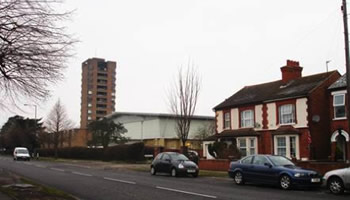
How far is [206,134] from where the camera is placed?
64.9 metres

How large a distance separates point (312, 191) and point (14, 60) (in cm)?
1210

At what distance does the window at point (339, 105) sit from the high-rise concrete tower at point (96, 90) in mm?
115265

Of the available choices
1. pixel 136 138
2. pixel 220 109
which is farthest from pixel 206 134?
pixel 220 109

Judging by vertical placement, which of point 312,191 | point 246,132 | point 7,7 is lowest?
point 312,191

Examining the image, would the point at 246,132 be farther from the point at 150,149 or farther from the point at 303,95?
the point at 150,149

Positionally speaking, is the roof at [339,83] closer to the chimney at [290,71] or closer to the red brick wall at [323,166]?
the chimney at [290,71]

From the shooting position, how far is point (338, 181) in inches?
645

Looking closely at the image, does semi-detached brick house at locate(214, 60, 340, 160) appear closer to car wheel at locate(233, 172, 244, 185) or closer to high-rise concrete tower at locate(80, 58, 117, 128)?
car wheel at locate(233, 172, 244, 185)

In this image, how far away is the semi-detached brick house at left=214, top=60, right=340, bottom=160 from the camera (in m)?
33.1

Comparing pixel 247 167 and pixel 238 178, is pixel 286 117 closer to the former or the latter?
pixel 238 178

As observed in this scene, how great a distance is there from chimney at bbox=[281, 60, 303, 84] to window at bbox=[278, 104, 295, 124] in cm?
467

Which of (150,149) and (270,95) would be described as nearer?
(270,95)

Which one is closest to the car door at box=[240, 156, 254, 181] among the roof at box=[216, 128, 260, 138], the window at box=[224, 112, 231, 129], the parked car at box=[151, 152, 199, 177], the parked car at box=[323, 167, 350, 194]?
the parked car at box=[323, 167, 350, 194]

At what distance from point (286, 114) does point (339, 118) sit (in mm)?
4138
